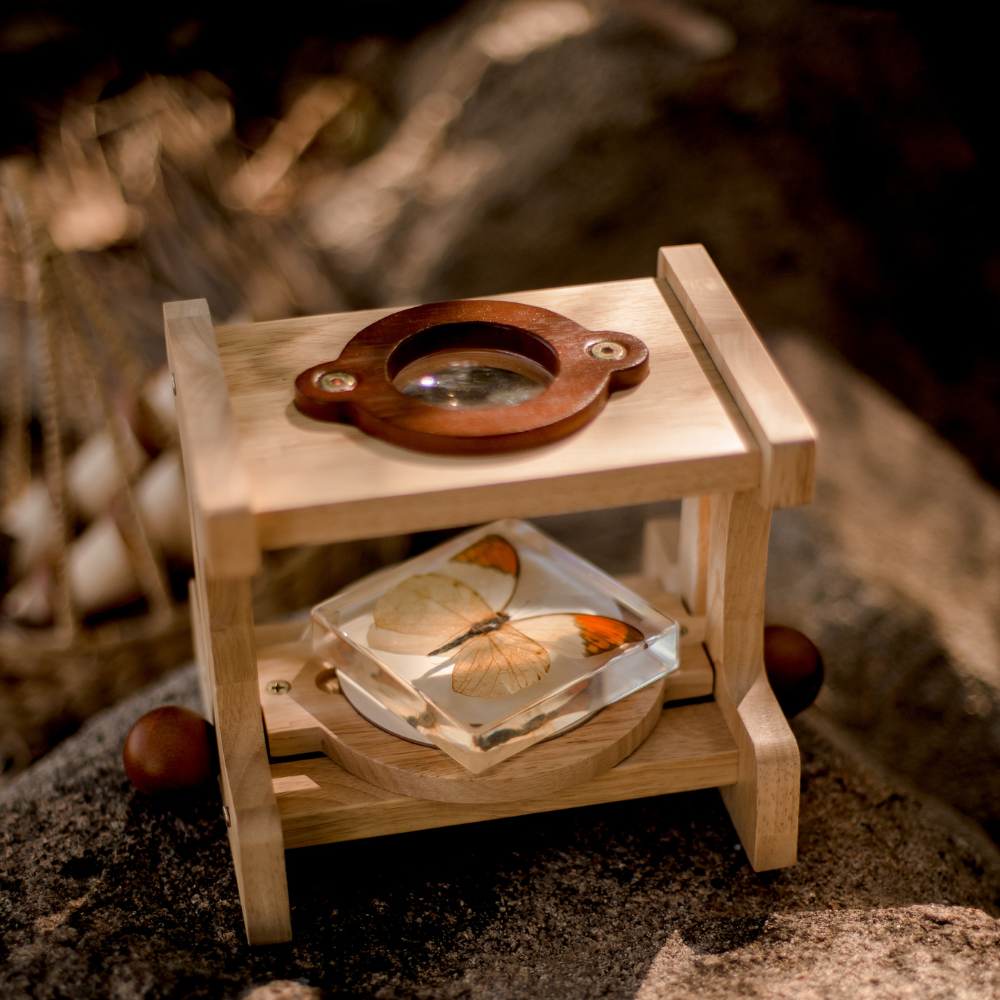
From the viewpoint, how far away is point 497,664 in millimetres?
954

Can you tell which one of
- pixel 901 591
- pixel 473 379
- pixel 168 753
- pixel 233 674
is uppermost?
pixel 473 379

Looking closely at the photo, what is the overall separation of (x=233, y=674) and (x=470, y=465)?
30 cm

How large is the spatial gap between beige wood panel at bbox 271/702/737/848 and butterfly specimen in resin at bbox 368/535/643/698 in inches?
4.4

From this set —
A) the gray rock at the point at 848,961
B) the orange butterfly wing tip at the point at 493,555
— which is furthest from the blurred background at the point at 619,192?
the gray rock at the point at 848,961

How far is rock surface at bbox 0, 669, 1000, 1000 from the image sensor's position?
2.95ft

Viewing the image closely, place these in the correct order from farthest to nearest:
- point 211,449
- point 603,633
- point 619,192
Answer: point 619,192 → point 603,633 → point 211,449

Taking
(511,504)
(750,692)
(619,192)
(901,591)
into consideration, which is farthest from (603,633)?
(619,192)

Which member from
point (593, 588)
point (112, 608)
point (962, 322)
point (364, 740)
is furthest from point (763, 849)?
point (962, 322)

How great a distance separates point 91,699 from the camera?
1.54m

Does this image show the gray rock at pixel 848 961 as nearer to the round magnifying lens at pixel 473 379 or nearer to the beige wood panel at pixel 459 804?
the beige wood panel at pixel 459 804

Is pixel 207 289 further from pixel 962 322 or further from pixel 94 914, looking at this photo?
pixel 962 322

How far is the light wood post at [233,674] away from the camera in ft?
2.66

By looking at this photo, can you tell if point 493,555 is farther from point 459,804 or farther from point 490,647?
point 459,804

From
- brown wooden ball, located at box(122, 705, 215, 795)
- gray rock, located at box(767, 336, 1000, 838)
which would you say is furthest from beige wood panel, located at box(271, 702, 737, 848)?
gray rock, located at box(767, 336, 1000, 838)
